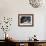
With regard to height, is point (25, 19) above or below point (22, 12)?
below

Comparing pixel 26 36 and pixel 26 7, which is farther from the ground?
pixel 26 7

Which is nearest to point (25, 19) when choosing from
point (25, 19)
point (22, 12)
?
point (25, 19)

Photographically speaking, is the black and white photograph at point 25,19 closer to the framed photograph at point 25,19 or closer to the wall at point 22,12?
the framed photograph at point 25,19

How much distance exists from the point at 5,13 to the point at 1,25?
0.45 meters

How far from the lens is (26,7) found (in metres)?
4.66

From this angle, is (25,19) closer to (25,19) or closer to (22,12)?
(25,19)

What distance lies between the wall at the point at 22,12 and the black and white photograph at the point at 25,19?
0.11 metres

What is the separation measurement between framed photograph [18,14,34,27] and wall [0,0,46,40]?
0.35ft

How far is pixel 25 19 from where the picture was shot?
183 inches

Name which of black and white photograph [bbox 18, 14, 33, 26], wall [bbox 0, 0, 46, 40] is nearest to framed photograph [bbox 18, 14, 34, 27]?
black and white photograph [bbox 18, 14, 33, 26]

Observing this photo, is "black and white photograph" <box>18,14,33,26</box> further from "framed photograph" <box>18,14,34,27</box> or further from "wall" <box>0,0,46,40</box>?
"wall" <box>0,0,46,40</box>

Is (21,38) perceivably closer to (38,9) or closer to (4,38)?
(4,38)

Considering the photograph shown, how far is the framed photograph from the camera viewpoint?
15.2 feet

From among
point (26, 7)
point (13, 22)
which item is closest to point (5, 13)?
point (13, 22)
